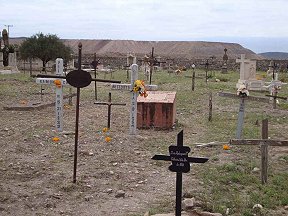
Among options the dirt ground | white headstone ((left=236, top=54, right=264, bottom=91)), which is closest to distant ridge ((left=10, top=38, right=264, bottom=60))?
white headstone ((left=236, top=54, right=264, bottom=91))

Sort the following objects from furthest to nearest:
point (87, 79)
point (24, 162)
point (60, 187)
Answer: point (24, 162), point (87, 79), point (60, 187)

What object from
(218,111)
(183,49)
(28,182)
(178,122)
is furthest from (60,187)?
(183,49)

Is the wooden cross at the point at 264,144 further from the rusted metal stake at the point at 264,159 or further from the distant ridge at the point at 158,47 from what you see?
the distant ridge at the point at 158,47

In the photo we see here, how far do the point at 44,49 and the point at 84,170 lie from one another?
3168cm

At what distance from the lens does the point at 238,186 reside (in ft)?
23.5

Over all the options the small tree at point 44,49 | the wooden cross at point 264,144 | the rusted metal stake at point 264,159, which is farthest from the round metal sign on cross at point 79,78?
the small tree at point 44,49

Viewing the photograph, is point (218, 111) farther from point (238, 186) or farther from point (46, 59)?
point (46, 59)

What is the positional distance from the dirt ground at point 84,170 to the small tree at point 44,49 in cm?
2606

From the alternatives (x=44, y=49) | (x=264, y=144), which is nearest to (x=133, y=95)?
(x=264, y=144)

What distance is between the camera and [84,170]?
307 inches

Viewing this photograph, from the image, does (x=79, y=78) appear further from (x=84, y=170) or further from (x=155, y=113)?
(x=155, y=113)

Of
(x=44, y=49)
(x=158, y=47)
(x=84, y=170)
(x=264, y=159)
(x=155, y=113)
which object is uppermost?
(x=158, y=47)

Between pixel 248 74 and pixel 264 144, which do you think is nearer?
pixel 264 144

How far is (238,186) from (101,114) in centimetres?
741
